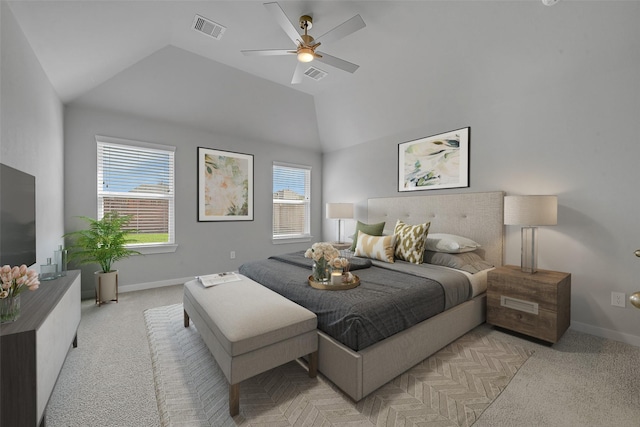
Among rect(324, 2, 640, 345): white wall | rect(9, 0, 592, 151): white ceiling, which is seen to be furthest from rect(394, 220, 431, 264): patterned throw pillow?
rect(9, 0, 592, 151): white ceiling

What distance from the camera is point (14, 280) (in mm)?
1296

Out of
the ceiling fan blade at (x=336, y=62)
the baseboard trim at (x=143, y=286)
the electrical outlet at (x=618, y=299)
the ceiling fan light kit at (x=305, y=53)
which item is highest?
the ceiling fan blade at (x=336, y=62)

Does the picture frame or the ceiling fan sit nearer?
the ceiling fan

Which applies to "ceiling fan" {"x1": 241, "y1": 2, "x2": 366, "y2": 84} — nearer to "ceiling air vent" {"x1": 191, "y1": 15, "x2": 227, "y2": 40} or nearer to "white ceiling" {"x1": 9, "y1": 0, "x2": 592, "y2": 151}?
"white ceiling" {"x1": 9, "y1": 0, "x2": 592, "y2": 151}

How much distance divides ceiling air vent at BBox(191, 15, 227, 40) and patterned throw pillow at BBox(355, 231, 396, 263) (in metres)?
2.75

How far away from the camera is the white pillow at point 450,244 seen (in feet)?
9.53

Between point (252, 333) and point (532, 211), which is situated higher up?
point (532, 211)

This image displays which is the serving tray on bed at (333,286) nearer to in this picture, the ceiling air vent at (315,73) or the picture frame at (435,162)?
the picture frame at (435,162)

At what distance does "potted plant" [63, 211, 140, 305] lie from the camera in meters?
3.14

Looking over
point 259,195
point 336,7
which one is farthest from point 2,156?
point 259,195

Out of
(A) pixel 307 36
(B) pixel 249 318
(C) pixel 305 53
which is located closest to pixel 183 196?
(C) pixel 305 53

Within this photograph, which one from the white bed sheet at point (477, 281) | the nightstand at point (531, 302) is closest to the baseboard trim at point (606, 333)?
the nightstand at point (531, 302)

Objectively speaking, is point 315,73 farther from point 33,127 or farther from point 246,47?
A: point 33,127

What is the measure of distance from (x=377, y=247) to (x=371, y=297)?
1298 millimetres
